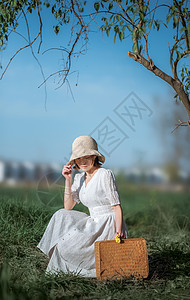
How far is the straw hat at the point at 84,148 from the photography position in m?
3.31

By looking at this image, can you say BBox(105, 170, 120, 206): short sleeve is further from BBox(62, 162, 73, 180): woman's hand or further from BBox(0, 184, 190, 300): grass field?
BBox(0, 184, 190, 300): grass field

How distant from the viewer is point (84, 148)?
10.9 ft

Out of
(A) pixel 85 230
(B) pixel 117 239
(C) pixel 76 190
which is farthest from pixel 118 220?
(C) pixel 76 190

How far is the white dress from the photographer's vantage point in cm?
320

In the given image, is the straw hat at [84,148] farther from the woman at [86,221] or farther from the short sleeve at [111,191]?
the short sleeve at [111,191]

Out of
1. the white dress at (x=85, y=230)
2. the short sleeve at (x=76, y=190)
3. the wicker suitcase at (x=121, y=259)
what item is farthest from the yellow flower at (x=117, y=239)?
the short sleeve at (x=76, y=190)

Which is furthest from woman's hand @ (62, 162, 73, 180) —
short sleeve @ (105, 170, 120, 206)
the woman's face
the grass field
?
the grass field

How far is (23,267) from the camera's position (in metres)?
3.62

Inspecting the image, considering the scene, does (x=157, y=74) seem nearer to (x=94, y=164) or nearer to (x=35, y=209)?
(x=94, y=164)

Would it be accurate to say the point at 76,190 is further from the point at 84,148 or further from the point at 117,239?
the point at 117,239

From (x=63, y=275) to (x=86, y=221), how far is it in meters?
0.52

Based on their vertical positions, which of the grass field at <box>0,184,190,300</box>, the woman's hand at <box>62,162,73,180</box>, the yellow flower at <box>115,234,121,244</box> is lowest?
the grass field at <box>0,184,190,300</box>

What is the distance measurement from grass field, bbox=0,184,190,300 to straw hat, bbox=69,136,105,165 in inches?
41.4

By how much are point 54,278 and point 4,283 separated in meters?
0.70
